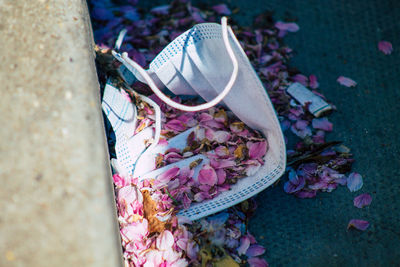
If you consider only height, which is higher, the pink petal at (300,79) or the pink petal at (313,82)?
the pink petal at (300,79)

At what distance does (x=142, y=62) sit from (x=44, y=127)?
23.3 inches

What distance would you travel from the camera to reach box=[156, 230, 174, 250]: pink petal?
3.12 feet

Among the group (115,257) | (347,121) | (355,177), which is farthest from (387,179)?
(115,257)

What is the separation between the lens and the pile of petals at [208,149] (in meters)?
0.97

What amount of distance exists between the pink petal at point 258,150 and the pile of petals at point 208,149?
1 cm

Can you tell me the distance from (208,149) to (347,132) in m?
0.55

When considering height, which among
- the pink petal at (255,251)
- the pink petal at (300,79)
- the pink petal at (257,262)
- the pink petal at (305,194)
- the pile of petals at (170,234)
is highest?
the pink petal at (300,79)

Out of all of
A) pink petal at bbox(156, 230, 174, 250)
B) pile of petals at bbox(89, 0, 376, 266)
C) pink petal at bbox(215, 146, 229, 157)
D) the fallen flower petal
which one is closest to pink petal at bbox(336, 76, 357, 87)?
pile of petals at bbox(89, 0, 376, 266)

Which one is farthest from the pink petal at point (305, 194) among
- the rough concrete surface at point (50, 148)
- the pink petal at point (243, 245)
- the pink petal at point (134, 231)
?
the rough concrete surface at point (50, 148)

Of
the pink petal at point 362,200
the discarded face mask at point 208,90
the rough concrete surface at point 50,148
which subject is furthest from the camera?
the pink petal at point 362,200

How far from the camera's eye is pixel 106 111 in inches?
42.6

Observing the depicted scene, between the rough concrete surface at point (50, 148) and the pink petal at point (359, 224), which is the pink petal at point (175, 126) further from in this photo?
the pink petal at point (359, 224)

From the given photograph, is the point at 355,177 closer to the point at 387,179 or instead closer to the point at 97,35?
the point at 387,179

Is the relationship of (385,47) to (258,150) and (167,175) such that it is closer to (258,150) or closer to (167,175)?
(258,150)
